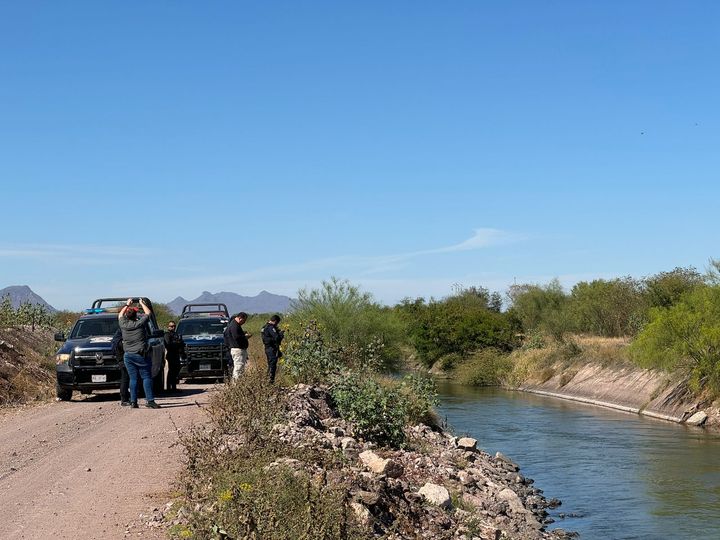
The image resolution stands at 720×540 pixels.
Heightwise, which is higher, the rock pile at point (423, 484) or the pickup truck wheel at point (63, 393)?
the pickup truck wheel at point (63, 393)

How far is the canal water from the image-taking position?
20.2 metres

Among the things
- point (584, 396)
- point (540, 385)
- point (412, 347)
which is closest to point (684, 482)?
point (584, 396)

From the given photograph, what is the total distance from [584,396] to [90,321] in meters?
36.2

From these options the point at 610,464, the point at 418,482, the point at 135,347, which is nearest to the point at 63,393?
the point at 135,347

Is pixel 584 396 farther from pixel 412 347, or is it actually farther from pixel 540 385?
pixel 412 347

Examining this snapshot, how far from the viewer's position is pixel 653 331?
44.2m

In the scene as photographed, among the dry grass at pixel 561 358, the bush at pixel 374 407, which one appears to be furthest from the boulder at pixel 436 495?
the dry grass at pixel 561 358

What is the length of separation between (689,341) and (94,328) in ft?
94.6

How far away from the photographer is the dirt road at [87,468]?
10578mm

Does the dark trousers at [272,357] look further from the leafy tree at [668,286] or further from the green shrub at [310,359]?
the leafy tree at [668,286]

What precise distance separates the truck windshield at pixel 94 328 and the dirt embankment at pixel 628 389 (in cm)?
2553

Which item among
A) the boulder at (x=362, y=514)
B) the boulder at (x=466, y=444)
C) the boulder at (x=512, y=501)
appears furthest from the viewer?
the boulder at (x=466, y=444)

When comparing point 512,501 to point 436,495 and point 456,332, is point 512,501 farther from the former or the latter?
point 456,332

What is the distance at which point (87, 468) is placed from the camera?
1362 centimetres
